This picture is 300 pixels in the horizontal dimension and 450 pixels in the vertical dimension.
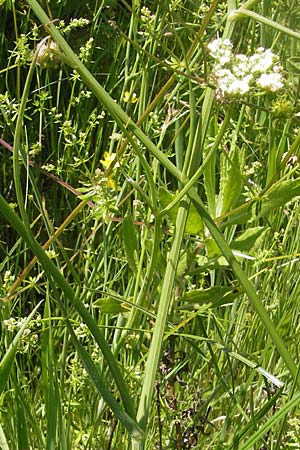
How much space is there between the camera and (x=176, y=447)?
110 centimetres

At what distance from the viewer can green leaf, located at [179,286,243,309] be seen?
39.2 inches

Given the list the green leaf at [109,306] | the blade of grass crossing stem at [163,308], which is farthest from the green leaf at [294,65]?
the green leaf at [109,306]

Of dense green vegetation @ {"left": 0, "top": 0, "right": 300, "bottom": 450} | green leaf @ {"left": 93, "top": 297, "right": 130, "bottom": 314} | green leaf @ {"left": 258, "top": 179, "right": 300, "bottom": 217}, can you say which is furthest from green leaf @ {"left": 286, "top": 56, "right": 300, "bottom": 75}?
green leaf @ {"left": 93, "top": 297, "right": 130, "bottom": 314}

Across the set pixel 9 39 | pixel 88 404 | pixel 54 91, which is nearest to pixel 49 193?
pixel 54 91

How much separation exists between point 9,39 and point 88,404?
1.09 meters

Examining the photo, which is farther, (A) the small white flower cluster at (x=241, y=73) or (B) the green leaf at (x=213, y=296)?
(B) the green leaf at (x=213, y=296)

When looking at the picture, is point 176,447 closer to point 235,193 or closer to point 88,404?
point 88,404

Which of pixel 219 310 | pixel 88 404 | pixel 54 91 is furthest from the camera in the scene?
pixel 54 91

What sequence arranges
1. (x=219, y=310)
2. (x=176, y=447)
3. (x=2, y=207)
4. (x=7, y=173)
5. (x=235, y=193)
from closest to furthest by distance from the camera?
(x=2, y=207) < (x=235, y=193) < (x=176, y=447) < (x=219, y=310) < (x=7, y=173)

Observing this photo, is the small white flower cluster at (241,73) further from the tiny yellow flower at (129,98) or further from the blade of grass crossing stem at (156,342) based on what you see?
the tiny yellow flower at (129,98)

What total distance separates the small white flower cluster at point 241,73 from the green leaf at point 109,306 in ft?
1.23

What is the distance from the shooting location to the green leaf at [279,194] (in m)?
0.95

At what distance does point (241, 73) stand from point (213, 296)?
1.19 feet

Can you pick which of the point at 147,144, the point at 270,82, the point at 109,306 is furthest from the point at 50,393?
the point at 270,82
